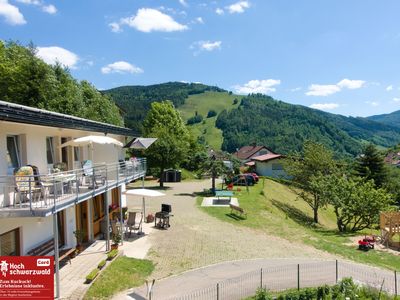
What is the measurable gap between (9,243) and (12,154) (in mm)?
3118

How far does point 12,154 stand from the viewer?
516 inches

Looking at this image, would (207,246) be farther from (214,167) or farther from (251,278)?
(214,167)

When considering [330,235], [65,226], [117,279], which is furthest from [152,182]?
[117,279]

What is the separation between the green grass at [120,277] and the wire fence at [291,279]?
1.11 meters

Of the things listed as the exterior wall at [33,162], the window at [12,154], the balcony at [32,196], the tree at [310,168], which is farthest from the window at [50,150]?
the tree at [310,168]

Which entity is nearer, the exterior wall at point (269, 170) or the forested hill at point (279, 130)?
the exterior wall at point (269, 170)

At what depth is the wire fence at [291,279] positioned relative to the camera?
1340 centimetres

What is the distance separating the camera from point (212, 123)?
190 metres

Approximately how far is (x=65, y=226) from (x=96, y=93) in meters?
39.8

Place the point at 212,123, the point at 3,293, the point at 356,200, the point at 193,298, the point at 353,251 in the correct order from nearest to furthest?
1. the point at 3,293
2. the point at 193,298
3. the point at 353,251
4. the point at 356,200
5. the point at 212,123

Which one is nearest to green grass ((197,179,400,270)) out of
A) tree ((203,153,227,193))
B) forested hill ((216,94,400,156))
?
tree ((203,153,227,193))

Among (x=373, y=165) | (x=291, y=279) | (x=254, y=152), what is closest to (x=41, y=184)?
(x=291, y=279)

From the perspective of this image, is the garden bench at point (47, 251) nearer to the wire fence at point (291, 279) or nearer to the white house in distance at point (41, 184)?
the white house in distance at point (41, 184)

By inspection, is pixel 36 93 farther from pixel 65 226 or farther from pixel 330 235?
pixel 330 235
